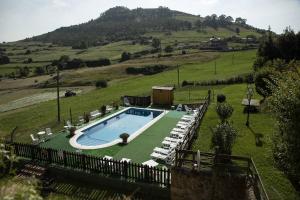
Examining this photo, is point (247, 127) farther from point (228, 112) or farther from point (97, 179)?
point (97, 179)

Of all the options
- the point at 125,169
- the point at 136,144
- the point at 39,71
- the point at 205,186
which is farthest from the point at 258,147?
the point at 39,71

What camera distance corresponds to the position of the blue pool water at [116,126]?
26.5m

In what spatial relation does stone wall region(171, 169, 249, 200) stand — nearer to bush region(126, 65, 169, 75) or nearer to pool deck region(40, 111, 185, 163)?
pool deck region(40, 111, 185, 163)

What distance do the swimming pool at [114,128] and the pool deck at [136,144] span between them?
1.79 feet

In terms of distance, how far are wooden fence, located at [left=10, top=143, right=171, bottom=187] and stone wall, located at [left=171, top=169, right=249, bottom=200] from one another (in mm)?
1568

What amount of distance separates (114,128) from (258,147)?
538 inches

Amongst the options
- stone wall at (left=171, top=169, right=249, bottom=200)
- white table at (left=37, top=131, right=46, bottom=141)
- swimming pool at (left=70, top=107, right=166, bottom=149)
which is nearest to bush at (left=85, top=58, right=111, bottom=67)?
swimming pool at (left=70, top=107, right=166, bottom=149)

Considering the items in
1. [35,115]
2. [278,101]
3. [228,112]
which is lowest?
[35,115]

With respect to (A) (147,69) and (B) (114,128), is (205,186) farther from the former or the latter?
(A) (147,69)

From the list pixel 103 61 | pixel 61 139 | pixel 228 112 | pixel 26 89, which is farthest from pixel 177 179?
pixel 103 61

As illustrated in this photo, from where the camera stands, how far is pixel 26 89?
71.6 meters

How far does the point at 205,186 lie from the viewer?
14438 mm

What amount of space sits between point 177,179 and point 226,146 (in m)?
4.85

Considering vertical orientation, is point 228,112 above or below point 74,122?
above
